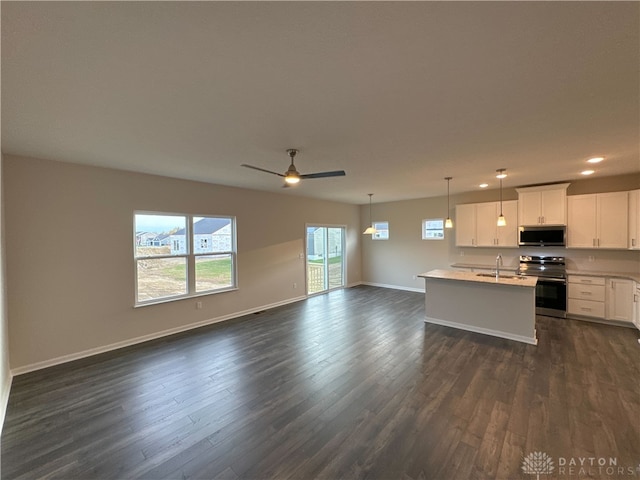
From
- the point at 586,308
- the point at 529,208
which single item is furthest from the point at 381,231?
the point at 586,308

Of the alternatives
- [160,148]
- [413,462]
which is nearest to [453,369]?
[413,462]

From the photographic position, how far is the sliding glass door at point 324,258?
763cm

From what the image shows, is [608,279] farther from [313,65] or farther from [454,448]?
[313,65]

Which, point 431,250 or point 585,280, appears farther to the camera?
point 431,250

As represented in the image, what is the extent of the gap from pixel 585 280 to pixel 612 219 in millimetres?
1204

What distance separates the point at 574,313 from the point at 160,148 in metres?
7.53

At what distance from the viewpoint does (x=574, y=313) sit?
5.12 meters

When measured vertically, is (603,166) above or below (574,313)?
above

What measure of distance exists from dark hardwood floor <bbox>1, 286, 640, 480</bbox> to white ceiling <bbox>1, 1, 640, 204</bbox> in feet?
8.95

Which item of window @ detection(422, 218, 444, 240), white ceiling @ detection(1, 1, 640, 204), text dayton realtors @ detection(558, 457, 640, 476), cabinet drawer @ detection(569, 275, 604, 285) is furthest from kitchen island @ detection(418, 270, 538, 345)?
window @ detection(422, 218, 444, 240)

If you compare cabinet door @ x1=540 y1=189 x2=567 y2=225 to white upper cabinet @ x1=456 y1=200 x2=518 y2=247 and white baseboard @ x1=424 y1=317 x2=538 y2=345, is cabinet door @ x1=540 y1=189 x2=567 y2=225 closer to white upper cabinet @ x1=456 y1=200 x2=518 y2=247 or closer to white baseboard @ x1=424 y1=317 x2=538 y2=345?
white upper cabinet @ x1=456 y1=200 x2=518 y2=247

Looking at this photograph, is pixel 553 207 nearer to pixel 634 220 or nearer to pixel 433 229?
pixel 634 220

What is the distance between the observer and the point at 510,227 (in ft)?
19.7

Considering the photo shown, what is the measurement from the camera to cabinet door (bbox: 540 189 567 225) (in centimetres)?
525
